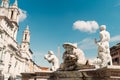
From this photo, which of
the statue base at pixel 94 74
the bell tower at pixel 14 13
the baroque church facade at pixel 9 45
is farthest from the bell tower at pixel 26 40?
the statue base at pixel 94 74

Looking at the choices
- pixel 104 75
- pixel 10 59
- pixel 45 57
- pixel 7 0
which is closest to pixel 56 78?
pixel 104 75

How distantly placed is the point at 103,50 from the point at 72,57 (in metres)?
1.53

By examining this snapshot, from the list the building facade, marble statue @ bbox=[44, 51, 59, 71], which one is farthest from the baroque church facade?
the building facade

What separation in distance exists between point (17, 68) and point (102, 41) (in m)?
50.7

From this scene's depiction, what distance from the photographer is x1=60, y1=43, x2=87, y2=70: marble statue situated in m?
9.49

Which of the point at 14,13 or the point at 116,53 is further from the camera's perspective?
the point at 14,13

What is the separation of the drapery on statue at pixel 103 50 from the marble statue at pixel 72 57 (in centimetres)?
78

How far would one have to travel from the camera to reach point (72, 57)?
955cm

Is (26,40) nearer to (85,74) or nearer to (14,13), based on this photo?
(14,13)

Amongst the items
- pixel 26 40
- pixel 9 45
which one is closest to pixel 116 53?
pixel 9 45

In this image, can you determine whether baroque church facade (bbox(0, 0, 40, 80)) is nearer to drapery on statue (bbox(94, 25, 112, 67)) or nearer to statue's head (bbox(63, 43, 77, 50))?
statue's head (bbox(63, 43, 77, 50))

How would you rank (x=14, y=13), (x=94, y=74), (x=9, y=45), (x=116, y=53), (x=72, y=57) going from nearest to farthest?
1. (x=94, y=74)
2. (x=72, y=57)
3. (x=9, y=45)
4. (x=116, y=53)
5. (x=14, y=13)

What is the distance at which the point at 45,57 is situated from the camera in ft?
40.8

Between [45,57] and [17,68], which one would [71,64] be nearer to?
[45,57]
